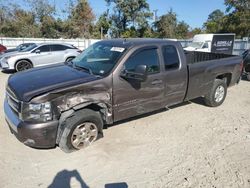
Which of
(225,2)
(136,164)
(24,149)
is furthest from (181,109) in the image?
(225,2)

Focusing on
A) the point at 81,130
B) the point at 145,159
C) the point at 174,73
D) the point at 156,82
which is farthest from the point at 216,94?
the point at 81,130

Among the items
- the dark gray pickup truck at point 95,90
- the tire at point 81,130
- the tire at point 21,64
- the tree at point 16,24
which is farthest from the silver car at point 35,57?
the tree at point 16,24

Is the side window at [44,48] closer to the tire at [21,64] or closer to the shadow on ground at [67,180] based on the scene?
the tire at [21,64]

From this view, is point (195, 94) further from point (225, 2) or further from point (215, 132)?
point (225, 2)

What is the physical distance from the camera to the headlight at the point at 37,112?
11.1 feet

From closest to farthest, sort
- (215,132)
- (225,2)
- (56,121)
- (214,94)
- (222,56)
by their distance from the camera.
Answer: (56,121)
(215,132)
(214,94)
(222,56)
(225,2)

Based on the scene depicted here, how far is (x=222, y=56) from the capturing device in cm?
660

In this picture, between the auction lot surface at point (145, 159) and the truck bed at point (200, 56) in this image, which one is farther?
the truck bed at point (200, 56)

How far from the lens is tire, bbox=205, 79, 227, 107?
5.94 meters

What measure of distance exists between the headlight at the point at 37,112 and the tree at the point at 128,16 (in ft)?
118

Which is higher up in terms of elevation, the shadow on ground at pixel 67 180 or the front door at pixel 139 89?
the front door at pixel 139 89

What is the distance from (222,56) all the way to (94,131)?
15.0ft

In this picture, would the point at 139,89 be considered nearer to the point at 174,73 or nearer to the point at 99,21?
the point at 174,73

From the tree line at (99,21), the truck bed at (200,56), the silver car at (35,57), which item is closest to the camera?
the truck bed at (200,56)
